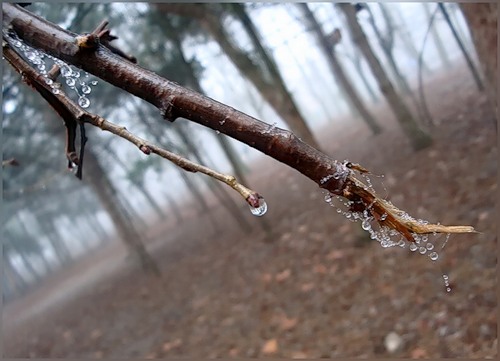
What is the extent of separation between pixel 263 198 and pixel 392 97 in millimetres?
7193

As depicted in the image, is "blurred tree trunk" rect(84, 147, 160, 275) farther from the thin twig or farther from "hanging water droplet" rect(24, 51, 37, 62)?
the thin twig

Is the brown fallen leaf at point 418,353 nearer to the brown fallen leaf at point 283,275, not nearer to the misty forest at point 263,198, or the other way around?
the misty forest at point 263,198

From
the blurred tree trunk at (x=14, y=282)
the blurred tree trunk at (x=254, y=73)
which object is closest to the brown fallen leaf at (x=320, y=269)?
the blurred tree trunk at (x=254, y=73)

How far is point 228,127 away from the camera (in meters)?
0.69

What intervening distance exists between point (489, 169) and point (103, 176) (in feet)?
21.0

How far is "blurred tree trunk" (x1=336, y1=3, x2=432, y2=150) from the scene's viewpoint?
23.6ft

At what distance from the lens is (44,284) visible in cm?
1906

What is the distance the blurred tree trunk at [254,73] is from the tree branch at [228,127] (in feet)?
14.6

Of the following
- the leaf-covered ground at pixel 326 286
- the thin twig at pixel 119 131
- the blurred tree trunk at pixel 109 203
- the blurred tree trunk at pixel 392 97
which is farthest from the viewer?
the blurred tree trunk at pixel 109 203

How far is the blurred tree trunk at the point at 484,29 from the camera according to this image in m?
2.98

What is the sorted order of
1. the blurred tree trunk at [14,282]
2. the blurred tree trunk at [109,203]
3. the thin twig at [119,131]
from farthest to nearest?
the blurred tree trunk at [14,282]
the blurred tree trunk at [109,203]
the thin twig at [119,131]

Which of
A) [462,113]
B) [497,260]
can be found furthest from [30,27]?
[462,113]

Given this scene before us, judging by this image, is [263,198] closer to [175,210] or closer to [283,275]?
[283,275]

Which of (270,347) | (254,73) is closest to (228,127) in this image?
(270,347)
